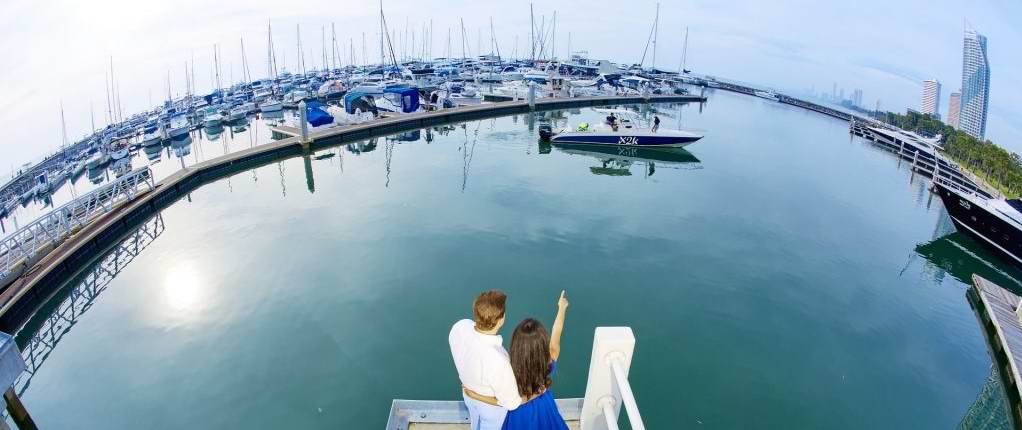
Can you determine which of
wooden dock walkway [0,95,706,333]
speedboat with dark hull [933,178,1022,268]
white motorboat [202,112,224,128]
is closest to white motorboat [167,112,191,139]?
white motorboat [202,112,224,128]

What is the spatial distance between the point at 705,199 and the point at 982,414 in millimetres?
11053

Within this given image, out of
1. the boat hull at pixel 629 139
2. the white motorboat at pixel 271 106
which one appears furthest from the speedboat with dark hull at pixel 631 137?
the white motorboat at pixel 271 106

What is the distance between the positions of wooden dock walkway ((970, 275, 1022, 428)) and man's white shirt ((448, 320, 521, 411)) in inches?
362

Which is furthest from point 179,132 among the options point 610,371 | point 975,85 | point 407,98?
point 975,85

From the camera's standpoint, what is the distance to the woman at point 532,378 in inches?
113

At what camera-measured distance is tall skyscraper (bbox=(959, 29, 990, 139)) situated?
69.8 meters

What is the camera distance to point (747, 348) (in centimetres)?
866

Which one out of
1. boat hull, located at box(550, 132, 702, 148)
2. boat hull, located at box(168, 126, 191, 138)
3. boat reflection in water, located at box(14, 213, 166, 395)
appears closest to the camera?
boat reflection in water, located at box(14, 213, 166, 395)

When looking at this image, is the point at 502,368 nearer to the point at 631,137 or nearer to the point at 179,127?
the point at 631,137

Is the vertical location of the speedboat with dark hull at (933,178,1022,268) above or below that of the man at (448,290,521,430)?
below

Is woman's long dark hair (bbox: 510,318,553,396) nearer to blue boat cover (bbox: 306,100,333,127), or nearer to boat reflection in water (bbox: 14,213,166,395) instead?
boat reflection in water (bbox: 14,213,166,395)

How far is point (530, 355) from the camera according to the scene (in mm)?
2896

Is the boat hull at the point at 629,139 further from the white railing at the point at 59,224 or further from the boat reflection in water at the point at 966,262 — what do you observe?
the white railing at the point at 59,224

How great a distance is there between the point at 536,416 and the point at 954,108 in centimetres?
10343
